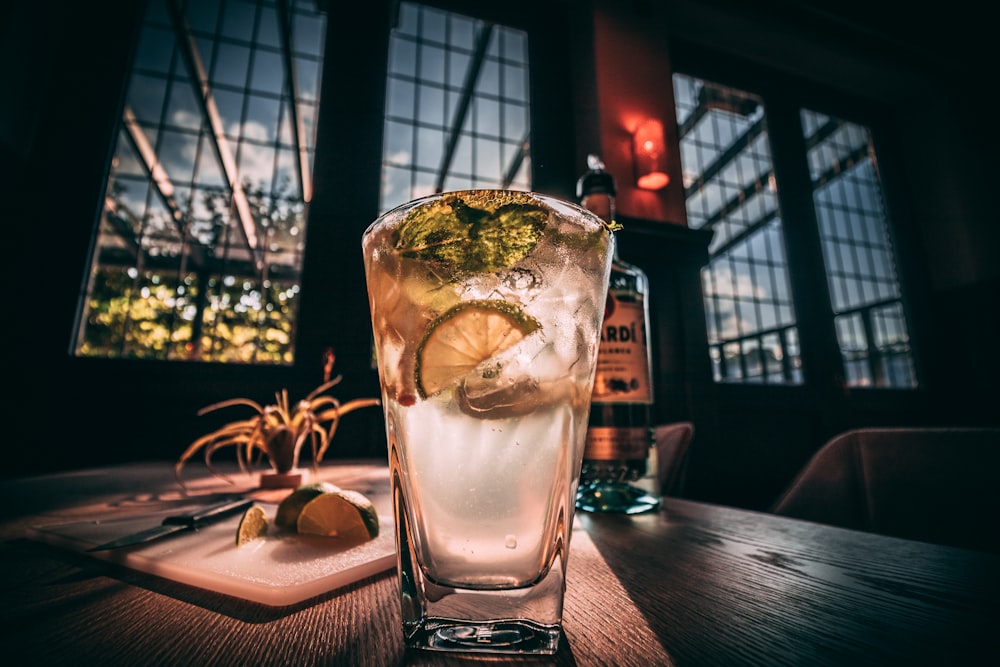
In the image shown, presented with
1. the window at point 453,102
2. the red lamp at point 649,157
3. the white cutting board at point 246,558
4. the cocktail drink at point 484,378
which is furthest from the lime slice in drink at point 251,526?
the red lamp at point 649,157

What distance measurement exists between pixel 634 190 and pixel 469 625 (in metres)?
3.46

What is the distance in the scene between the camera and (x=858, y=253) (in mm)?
4754

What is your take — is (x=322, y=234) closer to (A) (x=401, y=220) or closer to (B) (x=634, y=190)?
(B) (x=634, y=190)

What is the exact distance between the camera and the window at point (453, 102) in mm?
3412

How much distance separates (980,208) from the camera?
4.34 meters

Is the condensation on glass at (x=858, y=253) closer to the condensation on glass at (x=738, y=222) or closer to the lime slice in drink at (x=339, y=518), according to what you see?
the condensation on glass at (x=738, y=222)

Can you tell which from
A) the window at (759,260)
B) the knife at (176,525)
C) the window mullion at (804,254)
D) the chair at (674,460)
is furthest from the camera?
the window at (759,260)

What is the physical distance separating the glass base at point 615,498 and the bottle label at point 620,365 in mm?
200

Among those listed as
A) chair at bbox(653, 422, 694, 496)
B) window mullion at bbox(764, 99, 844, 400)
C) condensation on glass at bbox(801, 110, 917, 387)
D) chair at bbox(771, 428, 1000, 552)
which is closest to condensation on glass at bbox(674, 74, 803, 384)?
window mullion at bbox(764, 99, 844, 400)

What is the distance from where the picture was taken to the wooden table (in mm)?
287

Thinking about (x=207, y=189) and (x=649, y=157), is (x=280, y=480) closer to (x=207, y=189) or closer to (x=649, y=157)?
(x=207, y=189)

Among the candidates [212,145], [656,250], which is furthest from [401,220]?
[212,145]

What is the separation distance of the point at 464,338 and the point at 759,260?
5016mm

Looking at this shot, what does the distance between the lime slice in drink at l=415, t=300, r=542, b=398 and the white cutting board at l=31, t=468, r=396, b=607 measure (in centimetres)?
22
